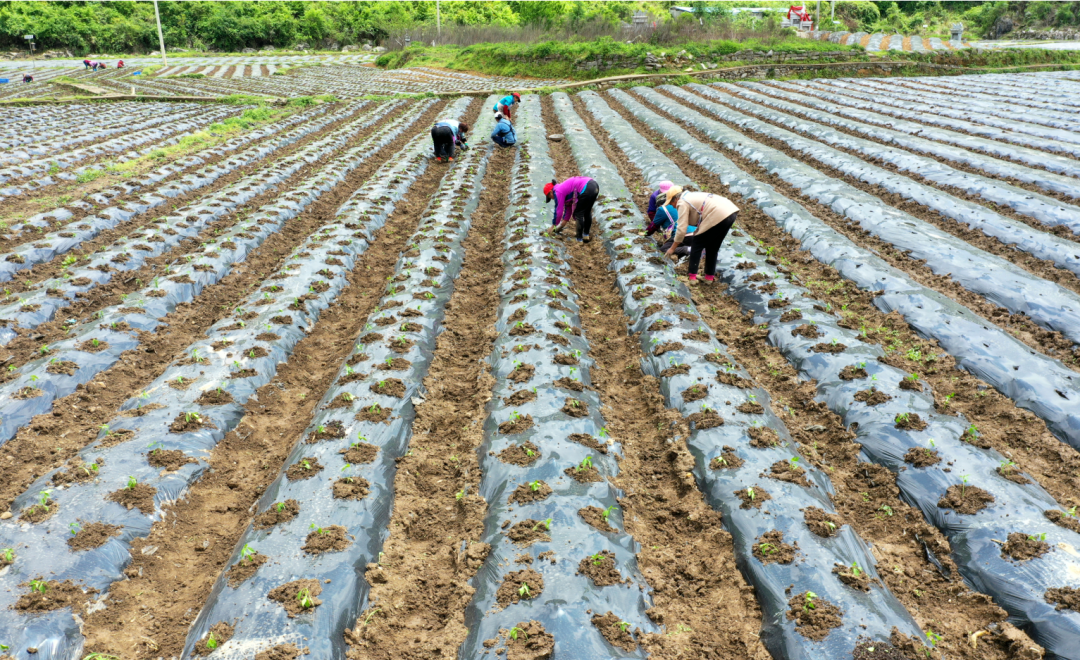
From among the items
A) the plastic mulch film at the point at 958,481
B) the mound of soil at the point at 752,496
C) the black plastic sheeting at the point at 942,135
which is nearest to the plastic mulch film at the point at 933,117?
the black plastic sheeting at the point at 942,135

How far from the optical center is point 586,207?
10.0m

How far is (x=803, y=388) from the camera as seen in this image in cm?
624

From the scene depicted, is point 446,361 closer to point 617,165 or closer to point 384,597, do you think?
point 384,597

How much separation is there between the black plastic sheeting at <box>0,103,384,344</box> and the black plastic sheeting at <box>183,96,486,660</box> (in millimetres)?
3785

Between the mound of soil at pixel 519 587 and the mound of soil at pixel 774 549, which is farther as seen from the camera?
the mound of soil at pixel 774 549

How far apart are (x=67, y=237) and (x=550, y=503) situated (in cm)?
1203

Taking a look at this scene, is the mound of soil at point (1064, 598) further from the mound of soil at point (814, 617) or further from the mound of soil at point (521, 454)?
the mound of soil at point (521, 454)

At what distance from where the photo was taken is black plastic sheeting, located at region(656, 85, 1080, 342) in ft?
24.0

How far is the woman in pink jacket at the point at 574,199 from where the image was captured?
31.7 feet

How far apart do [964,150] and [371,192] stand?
1663 centimetres

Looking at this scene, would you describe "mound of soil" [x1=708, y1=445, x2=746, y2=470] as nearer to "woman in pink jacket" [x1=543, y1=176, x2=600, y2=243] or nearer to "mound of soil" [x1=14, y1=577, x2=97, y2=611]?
"mound of soil" [x1=14, y1=577, x2=97, y2=611]

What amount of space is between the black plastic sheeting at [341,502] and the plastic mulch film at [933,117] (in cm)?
1818

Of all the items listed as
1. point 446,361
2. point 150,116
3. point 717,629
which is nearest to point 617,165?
point 446,361

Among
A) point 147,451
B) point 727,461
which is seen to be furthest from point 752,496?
point 147,451
